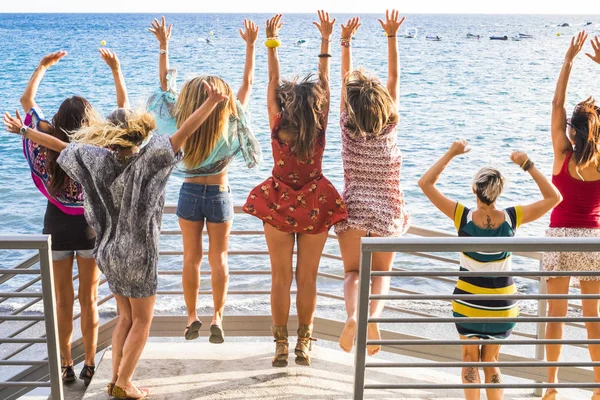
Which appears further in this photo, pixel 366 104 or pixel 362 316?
pixel 366 104

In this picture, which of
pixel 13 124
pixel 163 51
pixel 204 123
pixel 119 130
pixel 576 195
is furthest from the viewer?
pixel 163 51

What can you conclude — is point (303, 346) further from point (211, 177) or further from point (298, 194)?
point (211, 177)

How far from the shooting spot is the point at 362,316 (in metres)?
2.68

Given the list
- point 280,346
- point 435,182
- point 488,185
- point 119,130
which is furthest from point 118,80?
point 488,185

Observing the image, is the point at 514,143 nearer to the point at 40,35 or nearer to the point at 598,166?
the point at 598,166

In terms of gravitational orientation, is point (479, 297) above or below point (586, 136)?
below

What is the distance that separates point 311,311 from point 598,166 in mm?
1739

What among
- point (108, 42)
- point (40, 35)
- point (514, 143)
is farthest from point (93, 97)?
point (40, 35)

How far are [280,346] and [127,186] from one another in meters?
1.27

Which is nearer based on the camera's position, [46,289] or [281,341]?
[46,289]

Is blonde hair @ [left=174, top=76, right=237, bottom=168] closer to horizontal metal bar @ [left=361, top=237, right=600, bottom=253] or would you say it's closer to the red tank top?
horizontal metal bar @ [left=361, top=237, right=600, bottom=253]

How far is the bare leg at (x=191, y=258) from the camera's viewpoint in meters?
3.89

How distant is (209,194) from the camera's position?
3846mm

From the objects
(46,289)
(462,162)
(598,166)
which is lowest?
(462,162)
